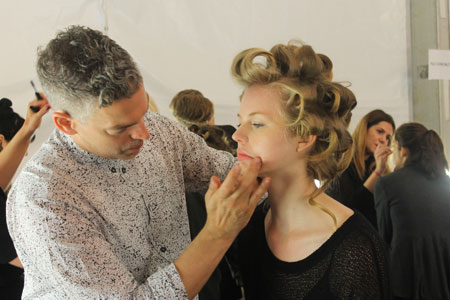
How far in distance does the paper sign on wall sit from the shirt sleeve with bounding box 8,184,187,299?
9.78 ft

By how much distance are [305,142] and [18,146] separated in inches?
43.9

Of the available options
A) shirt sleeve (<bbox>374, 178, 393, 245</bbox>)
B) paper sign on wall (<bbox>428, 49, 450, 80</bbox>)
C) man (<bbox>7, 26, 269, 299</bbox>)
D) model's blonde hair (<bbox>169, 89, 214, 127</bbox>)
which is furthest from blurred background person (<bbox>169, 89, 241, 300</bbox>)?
paper sign on wall (<bbox>428, 49, 450, 80</bbox>)

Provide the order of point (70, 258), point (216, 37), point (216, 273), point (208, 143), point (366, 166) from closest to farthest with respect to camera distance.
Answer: point (70, 258)
point (216, 273)
point (208, 143)
point (366, 166)
point (216, 37)

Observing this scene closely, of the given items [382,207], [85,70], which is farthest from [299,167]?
[382,207]

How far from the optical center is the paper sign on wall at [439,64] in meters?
3.31

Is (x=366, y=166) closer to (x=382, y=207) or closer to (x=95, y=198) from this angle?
(x=382, y=207)

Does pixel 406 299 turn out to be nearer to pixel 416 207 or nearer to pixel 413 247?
pixel 413 247

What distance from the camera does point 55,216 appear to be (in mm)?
948

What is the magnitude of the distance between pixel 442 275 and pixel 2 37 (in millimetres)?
2713

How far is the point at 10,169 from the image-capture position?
165 cm

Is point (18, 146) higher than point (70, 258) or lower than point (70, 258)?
higher

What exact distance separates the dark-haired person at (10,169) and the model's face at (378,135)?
1.88 meters

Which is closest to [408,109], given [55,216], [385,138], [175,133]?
[385,138]

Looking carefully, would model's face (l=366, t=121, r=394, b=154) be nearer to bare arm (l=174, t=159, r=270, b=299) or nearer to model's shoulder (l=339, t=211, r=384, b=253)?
model's shoulder (l=339, t=211, r=384, b=253)
